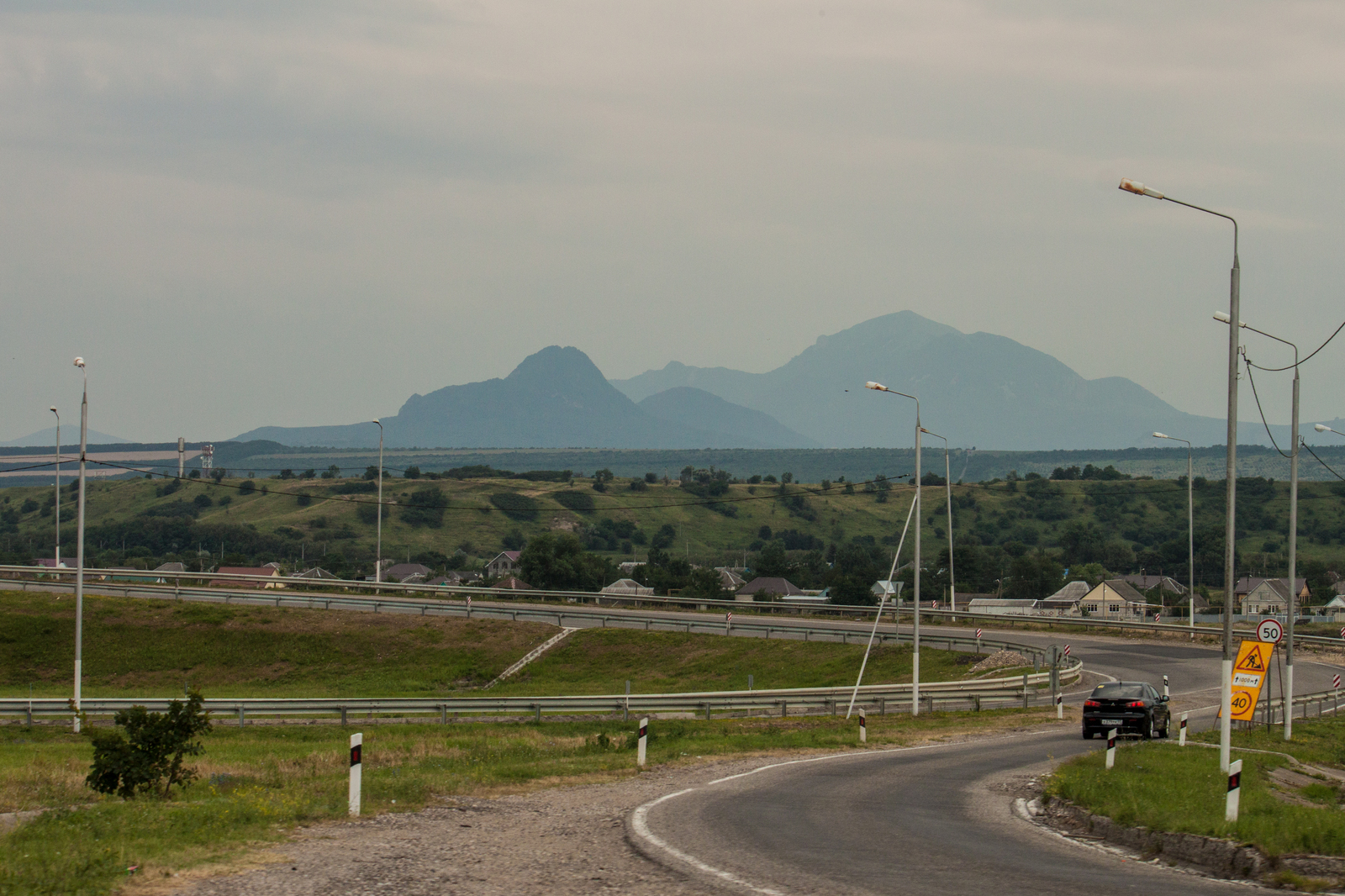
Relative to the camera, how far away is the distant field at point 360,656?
50375mm

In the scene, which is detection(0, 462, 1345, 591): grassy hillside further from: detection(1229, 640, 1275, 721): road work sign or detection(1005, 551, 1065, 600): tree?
detection(1229, 640, 1275, 721): road work sign

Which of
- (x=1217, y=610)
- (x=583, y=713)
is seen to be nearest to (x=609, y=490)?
(x=1217, y=610)

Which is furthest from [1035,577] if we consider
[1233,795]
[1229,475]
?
[1233,795]

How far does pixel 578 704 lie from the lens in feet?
117

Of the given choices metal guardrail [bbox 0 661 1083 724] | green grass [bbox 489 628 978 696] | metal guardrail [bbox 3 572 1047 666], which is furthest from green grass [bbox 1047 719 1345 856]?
metal guardrail [bbox 3 572 1047 666]

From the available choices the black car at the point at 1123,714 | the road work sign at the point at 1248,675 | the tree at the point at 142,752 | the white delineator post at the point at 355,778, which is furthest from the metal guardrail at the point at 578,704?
the white delineator post at the point at 355,778

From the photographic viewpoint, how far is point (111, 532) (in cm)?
14862

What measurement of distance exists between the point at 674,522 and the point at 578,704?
418 feet

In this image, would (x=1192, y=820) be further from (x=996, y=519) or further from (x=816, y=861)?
(x=996, y=519)

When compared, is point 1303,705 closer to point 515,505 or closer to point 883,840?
point 883,840

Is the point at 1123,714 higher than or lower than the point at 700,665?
higher

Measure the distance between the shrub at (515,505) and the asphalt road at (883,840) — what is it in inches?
5760

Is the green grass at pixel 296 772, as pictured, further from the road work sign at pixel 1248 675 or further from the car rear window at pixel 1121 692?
the road work sign at pixel 1248 675

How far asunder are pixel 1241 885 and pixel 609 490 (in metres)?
178
